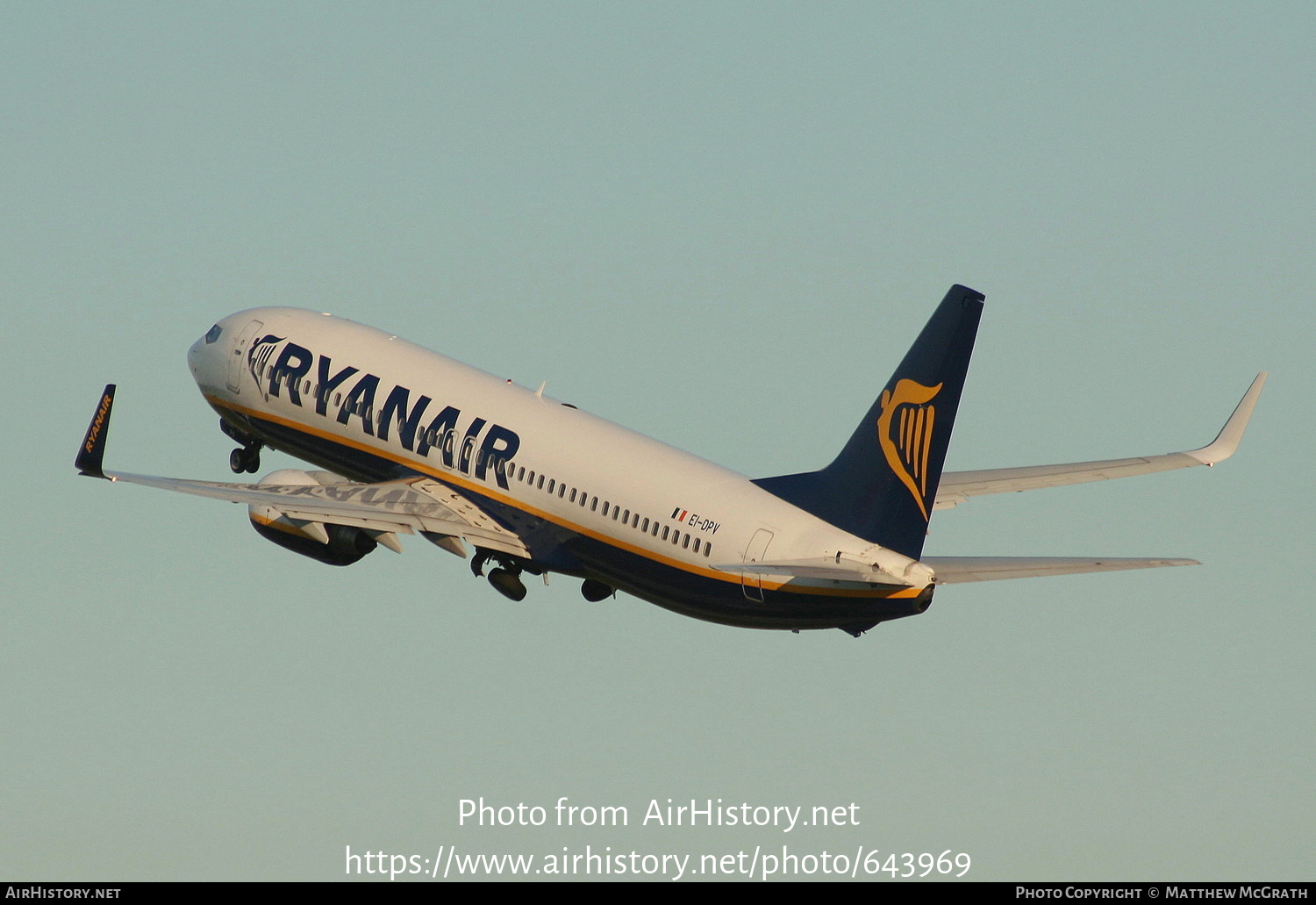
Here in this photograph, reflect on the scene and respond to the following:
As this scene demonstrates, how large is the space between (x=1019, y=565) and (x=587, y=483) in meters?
12.9

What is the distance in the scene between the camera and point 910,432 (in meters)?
51.6

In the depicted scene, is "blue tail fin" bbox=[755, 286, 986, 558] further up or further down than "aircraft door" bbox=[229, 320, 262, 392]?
further down

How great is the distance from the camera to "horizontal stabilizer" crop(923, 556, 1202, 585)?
50938mm

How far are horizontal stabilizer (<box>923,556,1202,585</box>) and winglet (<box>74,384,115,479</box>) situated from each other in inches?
849

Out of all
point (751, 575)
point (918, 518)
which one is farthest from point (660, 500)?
point (918, 518)

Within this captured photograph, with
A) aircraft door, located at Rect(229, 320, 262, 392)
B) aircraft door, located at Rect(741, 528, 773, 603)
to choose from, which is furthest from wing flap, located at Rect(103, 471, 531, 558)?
aircraft door, located at Rect(229, 320, 262, 392)

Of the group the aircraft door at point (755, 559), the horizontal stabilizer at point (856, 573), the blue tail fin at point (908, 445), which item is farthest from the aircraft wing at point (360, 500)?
the blue tail fin at point (908, 445)

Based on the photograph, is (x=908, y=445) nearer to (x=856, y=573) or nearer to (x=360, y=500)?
(x=856, y=573)

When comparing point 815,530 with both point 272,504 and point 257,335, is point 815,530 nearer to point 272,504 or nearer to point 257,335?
point 272,504

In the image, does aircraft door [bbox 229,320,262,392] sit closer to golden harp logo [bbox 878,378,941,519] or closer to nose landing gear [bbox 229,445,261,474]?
nose landing gear [bbox 229,445,261,474]

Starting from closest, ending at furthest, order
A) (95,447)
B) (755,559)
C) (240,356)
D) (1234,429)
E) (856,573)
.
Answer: (856,573) < (755,559) < (95,447) < (1234,429) < (240,356)

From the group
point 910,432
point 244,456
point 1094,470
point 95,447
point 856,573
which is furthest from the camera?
point 244,456

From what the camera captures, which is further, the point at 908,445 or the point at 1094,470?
the point at 1094,470

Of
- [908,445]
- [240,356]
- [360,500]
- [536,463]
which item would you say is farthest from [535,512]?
[240,356]
